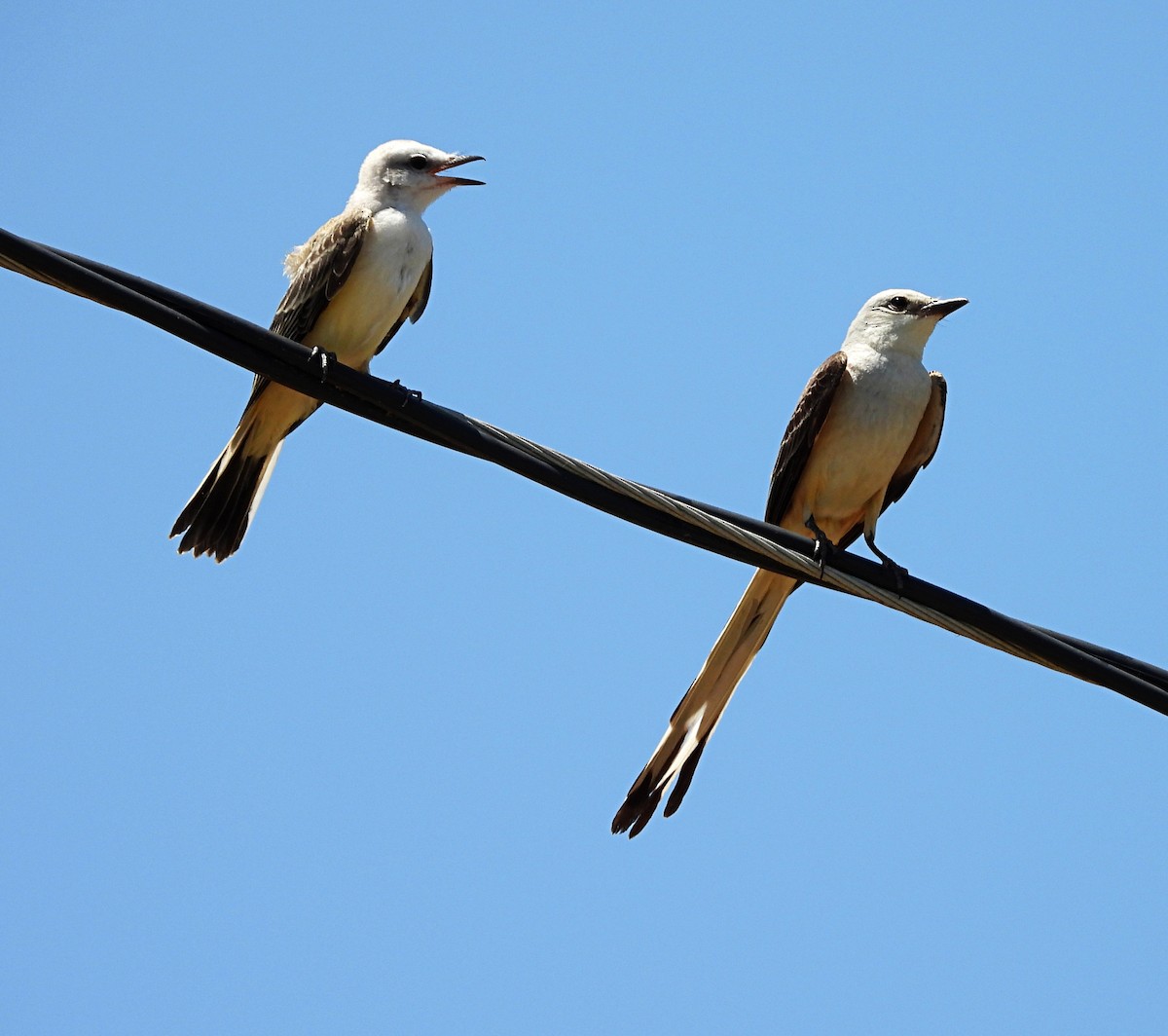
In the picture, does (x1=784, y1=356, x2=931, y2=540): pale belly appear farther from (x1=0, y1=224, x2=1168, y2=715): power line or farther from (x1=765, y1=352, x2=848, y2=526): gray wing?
(x1=0, y1=224, x2=1168, y2=715): power line

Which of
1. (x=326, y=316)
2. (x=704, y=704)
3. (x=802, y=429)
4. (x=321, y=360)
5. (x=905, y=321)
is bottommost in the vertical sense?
(x=704, y=704)

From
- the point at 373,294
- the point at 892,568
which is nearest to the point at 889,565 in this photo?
the point at 892,568

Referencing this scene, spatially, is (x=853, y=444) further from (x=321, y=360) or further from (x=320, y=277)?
(x=321, y=360)

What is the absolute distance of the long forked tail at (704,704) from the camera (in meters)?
5.72

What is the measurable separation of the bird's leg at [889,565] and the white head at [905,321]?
2.86ft

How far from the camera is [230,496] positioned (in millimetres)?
6332

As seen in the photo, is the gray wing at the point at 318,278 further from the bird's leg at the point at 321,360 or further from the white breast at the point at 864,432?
the white breast at the point at 864,432

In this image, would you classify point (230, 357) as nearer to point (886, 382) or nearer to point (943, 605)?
point (943, 605)

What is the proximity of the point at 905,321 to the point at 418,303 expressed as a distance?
2.33 metres

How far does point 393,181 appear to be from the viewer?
6793 millimetres

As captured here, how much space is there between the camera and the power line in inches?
161

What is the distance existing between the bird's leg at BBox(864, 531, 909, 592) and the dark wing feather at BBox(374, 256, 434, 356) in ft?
7.90

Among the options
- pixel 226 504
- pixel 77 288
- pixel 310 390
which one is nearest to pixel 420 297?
pixel 226 504

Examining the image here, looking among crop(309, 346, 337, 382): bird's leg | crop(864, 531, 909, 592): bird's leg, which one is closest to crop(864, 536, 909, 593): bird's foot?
crop(864, 531, 909, 592): bird's leg
